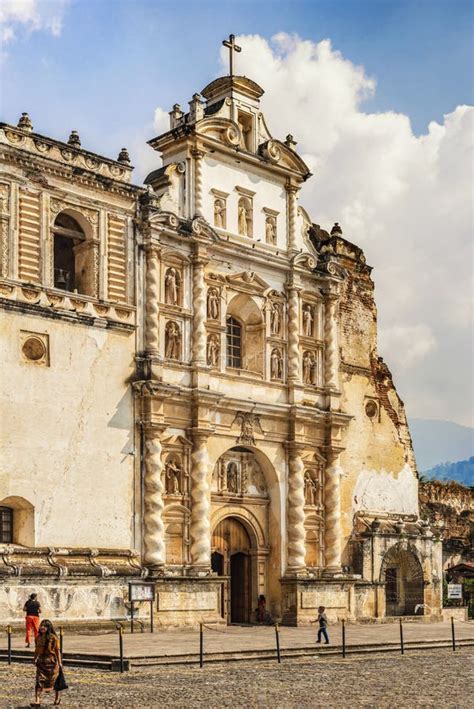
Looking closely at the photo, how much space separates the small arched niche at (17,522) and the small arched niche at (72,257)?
19.4 ft

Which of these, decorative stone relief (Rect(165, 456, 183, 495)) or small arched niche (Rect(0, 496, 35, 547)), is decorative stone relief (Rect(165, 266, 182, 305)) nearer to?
A: decorative stone relief (Rect(165, 456, 183, 495))

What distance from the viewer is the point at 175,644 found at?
2595cm

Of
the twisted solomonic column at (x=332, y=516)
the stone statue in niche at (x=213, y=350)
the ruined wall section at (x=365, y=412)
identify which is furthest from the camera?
the ruined wall section at (x=365, y=412)

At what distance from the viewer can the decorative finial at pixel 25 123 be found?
102ft

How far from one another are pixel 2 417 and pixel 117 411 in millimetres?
3763

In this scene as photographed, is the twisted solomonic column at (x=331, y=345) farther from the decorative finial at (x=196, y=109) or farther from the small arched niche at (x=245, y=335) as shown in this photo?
the decorative finial at (x=196, y=109)

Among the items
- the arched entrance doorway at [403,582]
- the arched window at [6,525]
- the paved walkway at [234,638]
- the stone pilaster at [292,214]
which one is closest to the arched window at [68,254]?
the arched window at [6,525]

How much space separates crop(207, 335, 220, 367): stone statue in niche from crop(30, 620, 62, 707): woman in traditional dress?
60.7 feet

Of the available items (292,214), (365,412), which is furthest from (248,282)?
(365,412)

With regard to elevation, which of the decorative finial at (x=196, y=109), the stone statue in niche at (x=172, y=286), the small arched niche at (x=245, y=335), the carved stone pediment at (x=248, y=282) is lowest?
the small arched niche at (x=245, y=335)

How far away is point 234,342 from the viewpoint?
121 ft

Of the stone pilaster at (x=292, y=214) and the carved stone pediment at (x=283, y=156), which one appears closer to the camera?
the carved stone pediment at (x=283, y=156)

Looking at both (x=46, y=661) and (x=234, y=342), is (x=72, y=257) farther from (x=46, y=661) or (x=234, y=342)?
(x=46, y=661)

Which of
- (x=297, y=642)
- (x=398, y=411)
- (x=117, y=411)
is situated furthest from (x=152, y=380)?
(x=398, y=411)
